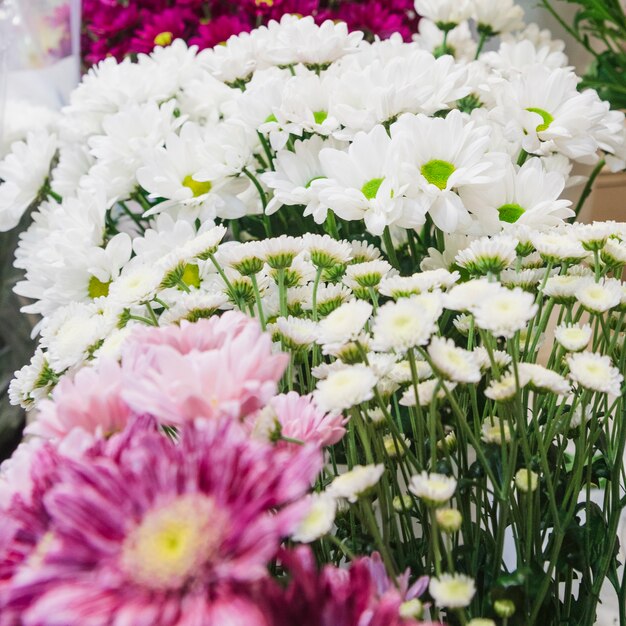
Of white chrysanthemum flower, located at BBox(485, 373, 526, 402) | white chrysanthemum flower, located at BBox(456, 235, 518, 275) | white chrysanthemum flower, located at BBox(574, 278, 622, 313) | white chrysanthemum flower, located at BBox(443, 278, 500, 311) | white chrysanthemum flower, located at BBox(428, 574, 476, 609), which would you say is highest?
white chrysanthemum flower, located at BBox(443, 278, 500, 311)

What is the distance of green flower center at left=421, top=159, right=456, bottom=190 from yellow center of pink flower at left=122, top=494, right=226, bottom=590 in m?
0.23

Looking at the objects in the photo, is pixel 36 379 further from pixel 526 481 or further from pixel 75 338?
pixel 526 481

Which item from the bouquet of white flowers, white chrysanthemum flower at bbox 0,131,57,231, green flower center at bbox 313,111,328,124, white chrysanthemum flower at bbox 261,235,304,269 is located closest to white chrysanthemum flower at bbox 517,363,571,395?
the bouquet of white flowers

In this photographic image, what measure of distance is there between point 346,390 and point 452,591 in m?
0.06

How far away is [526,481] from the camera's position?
24 cm

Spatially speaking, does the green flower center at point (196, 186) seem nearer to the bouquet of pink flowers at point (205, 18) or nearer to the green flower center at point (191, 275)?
the green flower center at point (191, 275)

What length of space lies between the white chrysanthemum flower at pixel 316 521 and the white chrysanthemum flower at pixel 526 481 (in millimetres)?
69

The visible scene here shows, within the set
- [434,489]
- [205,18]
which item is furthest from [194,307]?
[205,18]

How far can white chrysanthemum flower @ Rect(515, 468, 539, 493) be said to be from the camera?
0.76ft

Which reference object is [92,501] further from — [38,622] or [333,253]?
[333,253]

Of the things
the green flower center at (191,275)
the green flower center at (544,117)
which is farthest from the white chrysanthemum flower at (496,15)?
the green flower center at (191,275)

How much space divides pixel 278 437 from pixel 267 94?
24 centimetres

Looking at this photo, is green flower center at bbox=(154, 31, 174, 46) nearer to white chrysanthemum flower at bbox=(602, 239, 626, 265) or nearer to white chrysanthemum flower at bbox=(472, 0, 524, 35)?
white chrysanthemum flower at bbox=(472, 0, 524, 35)

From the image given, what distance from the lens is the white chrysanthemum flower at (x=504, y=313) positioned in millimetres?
203
